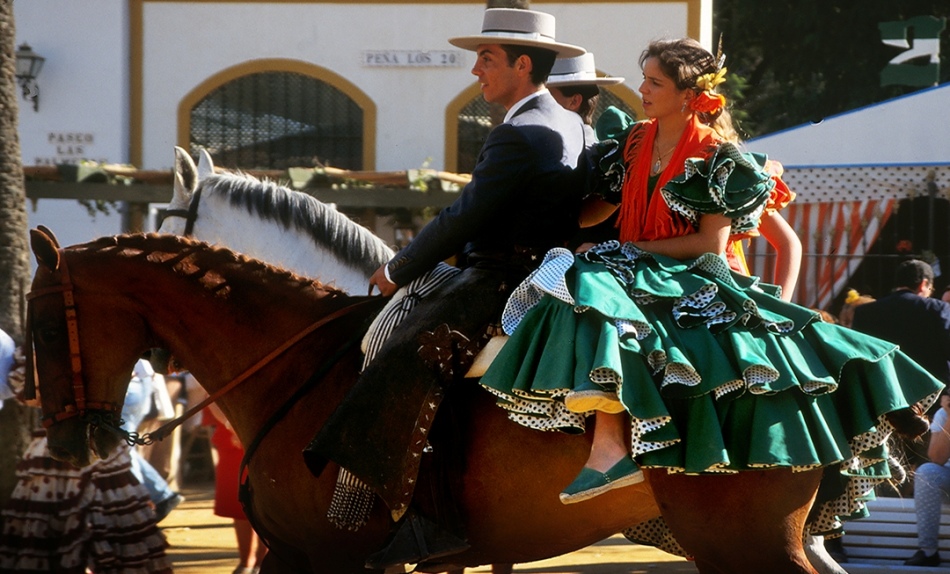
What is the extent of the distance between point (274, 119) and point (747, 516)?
15.2m

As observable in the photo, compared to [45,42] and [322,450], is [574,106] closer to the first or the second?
[322,450]

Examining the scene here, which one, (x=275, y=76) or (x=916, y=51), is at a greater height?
(x=916, y=51)

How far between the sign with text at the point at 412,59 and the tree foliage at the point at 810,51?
283 inches

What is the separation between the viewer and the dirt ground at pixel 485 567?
8859mm

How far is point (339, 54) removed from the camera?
59.0ft

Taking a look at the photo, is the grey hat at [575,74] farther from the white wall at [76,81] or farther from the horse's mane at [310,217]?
the white wall at [76,81]


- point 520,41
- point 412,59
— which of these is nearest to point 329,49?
point 412,59

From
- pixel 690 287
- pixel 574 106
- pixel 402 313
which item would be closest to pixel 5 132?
pixel 574 106

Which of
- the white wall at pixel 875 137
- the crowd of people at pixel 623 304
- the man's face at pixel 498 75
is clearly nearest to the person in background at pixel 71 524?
the crowd of people at pixel 623 304

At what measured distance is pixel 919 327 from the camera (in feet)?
30.1

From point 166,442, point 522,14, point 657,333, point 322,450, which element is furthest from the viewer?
point 166,442

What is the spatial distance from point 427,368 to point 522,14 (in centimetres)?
141

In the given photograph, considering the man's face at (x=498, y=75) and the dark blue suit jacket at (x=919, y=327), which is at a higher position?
the man's face at (x=498, y=75)

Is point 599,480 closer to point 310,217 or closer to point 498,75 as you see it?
point 498,75
